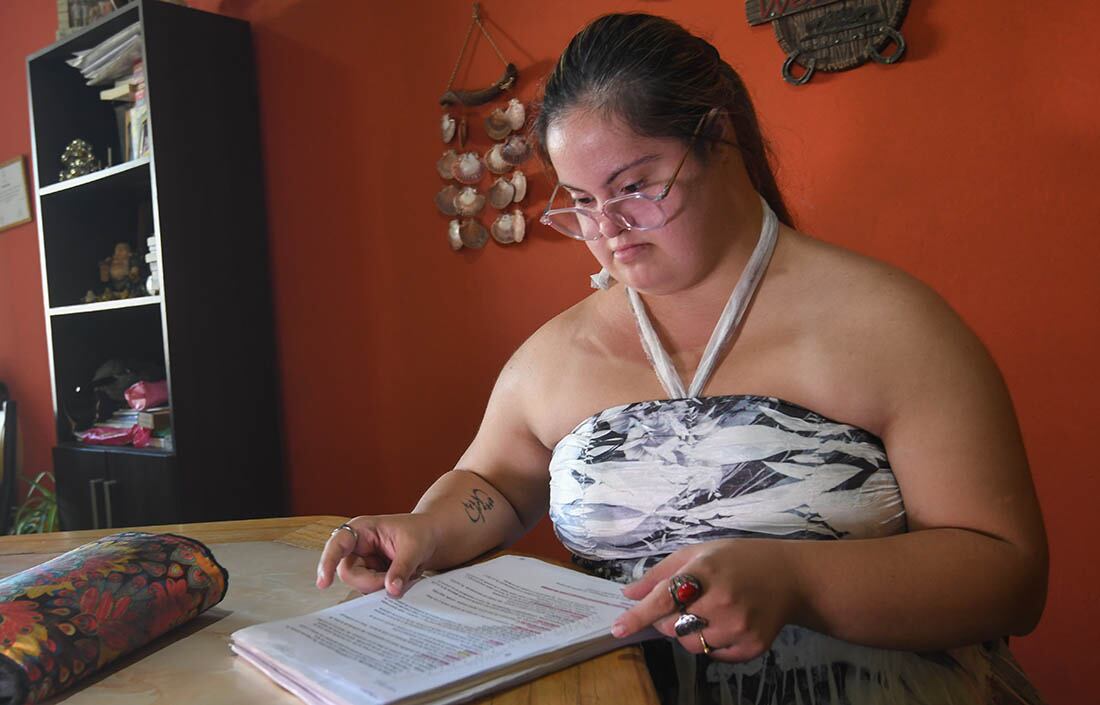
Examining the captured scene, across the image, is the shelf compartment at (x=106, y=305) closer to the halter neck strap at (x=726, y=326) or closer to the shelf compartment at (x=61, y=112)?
the shelf compartment at (x=61, y=112)

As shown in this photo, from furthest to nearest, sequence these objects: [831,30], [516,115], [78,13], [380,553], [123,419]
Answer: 1. [78,13]
2. [123,419]
3. [516,115]
4. [831,30]
5. [380,553]

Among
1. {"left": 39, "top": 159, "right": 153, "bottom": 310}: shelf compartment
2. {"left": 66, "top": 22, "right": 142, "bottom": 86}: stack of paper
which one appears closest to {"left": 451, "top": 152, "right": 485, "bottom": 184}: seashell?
{"left": 66, "top": 22, "right": 142, "bottom": 86}: stack of paper

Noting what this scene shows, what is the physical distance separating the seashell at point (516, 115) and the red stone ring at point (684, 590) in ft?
5.39

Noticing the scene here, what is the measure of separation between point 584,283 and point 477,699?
1.49 metres

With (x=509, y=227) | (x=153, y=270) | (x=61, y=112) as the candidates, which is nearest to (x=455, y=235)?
(x=509, y=227)

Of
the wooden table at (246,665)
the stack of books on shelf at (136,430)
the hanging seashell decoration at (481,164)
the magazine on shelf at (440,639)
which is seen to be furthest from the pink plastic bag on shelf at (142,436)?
the magazine on shelf at (440,639)

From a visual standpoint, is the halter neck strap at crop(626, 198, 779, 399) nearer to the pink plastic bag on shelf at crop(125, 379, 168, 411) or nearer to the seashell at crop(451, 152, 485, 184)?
the seashell at crop(451, 152, 485, 184)

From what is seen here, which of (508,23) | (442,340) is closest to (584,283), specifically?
(442,340)

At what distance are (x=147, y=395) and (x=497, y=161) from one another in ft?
4.53

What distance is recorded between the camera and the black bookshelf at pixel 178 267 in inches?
95.3

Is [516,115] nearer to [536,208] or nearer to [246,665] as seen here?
[536,208]

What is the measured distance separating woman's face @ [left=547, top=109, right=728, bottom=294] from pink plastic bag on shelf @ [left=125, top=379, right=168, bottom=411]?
204 cm

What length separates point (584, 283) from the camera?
6.83 ft

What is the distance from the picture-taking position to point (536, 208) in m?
2.15
